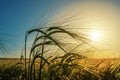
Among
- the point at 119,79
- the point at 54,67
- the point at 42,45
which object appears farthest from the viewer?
the point at 119,79

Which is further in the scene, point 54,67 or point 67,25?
point 54,67

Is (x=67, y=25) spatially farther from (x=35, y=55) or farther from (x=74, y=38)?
(x=35, y=55)

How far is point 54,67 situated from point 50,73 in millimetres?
165

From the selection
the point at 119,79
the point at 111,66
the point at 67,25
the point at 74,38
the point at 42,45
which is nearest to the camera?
the point at 74,38

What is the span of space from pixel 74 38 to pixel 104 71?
96.8 inches

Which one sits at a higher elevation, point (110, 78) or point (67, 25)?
point (67, 25)

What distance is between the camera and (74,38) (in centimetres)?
278

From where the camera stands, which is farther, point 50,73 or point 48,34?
point 50,73

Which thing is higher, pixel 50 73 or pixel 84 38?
pixel 84 38

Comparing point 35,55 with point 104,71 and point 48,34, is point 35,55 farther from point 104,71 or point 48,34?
point 104,71

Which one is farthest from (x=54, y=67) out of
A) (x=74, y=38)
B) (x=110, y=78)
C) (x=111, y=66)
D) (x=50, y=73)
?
(x=111, y=66)

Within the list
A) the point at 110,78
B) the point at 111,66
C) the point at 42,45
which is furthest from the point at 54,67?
the point at 111,66

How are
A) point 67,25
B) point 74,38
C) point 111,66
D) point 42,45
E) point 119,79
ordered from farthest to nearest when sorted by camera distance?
point 111,66 < point 119,79 < point 42,45 < point 67,25 < point 74,38

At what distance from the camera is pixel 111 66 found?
532cm
